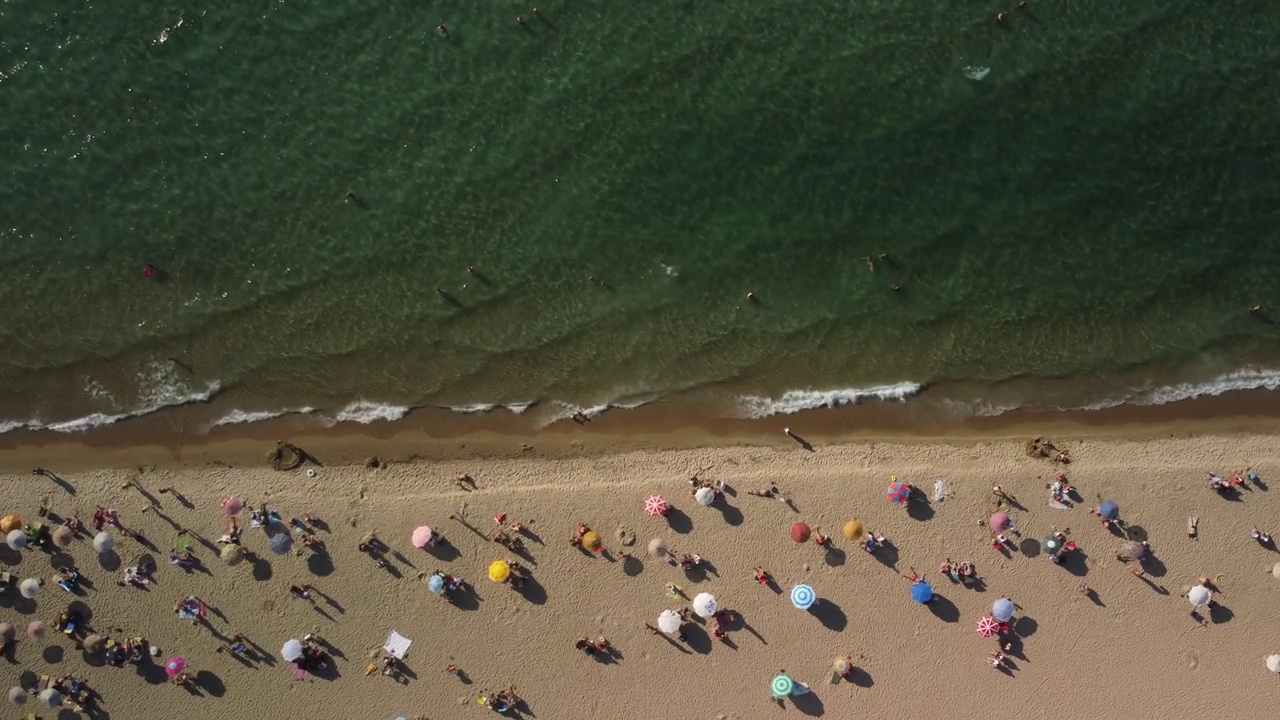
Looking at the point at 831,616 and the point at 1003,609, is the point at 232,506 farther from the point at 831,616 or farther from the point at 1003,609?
the point at 1003,609

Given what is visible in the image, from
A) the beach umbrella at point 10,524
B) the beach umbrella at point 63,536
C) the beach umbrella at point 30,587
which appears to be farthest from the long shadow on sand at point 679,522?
the beach umbrella at point 10,524

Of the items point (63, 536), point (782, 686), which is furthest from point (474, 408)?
point (63, 536)

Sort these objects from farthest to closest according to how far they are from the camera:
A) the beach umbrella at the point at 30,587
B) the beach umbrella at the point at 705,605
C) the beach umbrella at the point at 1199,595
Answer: the beach umbrella at the point at 30,587
the beach umbrella at the point at 705,605
the beach umbrella at the point at 1199,595

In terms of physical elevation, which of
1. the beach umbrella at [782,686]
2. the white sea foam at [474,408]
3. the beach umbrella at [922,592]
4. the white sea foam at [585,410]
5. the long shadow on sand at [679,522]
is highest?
the white sea foam at [474,408]

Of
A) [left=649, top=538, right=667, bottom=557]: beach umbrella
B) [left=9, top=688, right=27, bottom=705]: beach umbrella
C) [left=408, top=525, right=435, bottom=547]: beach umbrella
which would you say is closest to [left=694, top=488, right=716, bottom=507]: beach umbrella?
[left=649, top=538, right=667, bottom=557]: beach umbrella

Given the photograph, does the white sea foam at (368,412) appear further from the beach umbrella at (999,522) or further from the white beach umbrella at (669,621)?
the beach umbrella at (999,522)

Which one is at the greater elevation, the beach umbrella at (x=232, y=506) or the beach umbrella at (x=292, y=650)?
the beach umbrella at (x=232, y=506)

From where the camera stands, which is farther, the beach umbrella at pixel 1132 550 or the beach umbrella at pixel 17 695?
the beach umbrella at pixel 17 695
